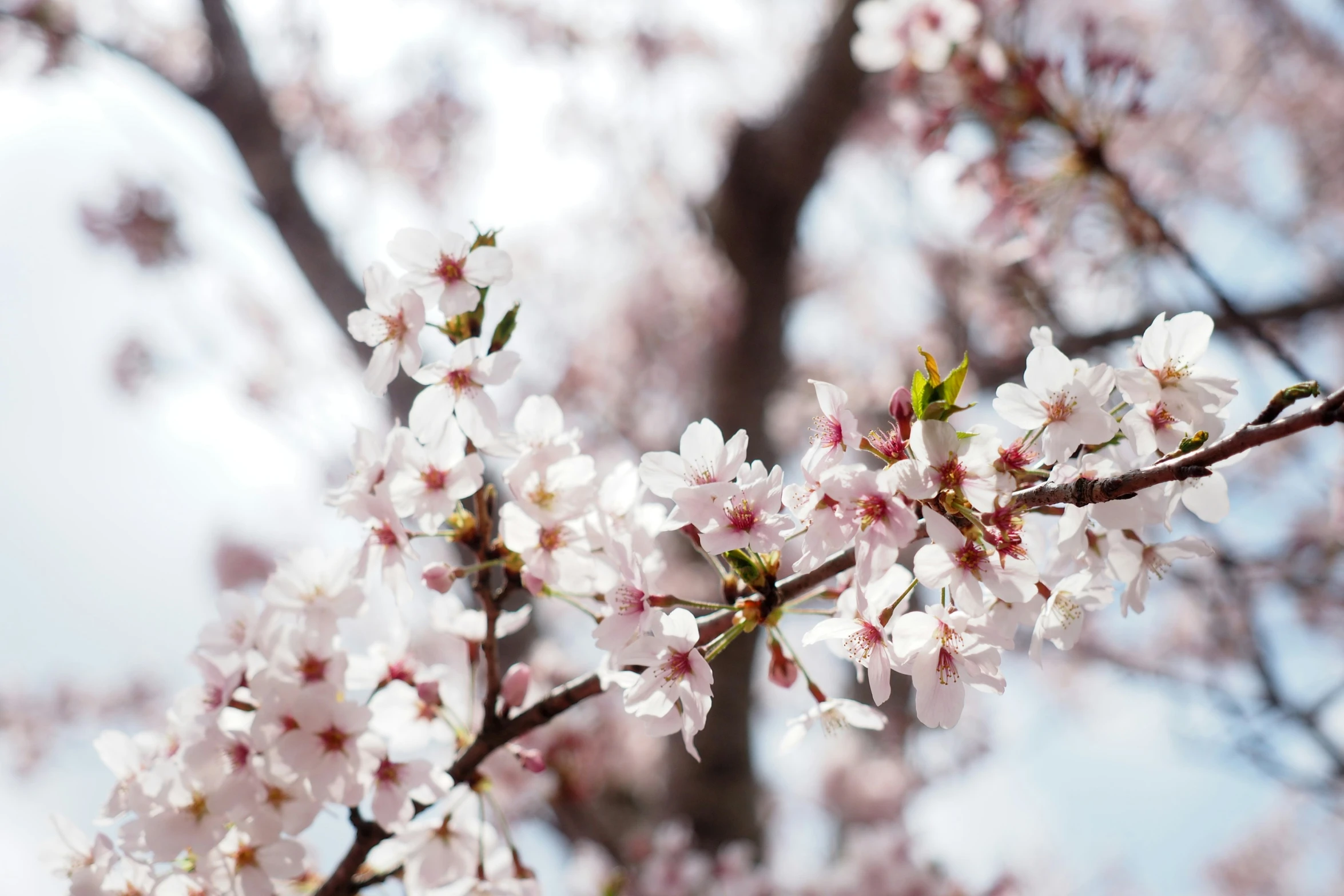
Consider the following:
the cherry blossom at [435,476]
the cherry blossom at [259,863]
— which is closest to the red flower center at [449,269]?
the cherry blossom at [435,476]

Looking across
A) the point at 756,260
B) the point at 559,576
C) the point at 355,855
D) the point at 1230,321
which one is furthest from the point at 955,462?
the point at 756,260

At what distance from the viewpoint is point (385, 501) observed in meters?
0.83

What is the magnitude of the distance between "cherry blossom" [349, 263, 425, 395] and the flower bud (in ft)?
1.56

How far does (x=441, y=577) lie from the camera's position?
895 millimetres

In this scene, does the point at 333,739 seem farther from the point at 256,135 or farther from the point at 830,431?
the point at 256,135

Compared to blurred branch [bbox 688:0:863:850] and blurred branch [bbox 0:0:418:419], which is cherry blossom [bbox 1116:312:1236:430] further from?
blurred branch [bbox 688:0:863:850]

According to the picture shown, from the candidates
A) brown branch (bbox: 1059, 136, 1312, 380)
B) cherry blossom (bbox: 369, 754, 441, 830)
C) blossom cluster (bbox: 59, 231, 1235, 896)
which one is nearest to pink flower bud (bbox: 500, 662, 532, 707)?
blossom cluster (bbox: 59, 231, 1235, 896)

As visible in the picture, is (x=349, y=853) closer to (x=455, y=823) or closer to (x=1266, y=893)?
(x=455, y=823)

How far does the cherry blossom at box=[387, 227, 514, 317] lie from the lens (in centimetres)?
84

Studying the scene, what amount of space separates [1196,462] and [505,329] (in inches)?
25.6

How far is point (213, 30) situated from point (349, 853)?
2.56 meters

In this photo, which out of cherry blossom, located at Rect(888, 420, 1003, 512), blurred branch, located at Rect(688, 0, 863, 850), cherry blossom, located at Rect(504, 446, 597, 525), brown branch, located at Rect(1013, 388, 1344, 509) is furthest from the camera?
blurred branch, located at Rect(688, 0, 863, 850)

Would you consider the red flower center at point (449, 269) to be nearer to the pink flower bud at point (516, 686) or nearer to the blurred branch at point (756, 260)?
the pink flower bud at point (516, 686)

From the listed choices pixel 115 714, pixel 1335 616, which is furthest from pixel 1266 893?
pixel 115 714
